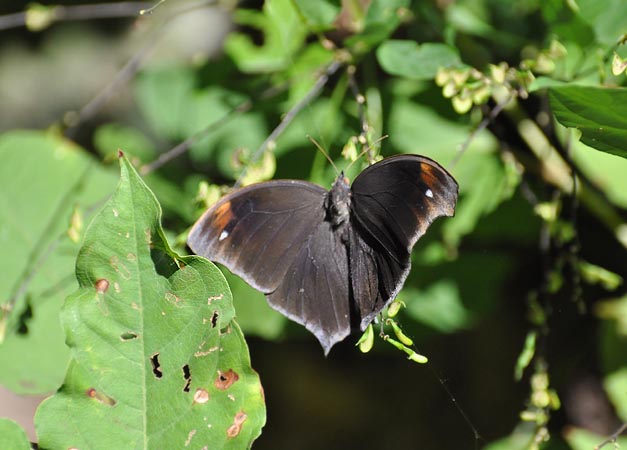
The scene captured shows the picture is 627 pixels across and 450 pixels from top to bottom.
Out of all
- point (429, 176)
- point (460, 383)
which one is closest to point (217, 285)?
point (429, 176)

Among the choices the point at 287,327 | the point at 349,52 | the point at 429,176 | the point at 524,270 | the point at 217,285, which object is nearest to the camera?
the point at 217,285

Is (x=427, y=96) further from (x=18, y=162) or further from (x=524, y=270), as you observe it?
(x=18, y=162)

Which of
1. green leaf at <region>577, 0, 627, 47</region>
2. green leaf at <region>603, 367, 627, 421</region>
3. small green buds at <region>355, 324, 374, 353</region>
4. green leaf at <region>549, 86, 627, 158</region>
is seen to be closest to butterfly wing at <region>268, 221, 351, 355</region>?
small green buds at <region>355, 324, 374, 353</region>

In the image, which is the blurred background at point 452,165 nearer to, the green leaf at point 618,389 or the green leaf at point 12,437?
the green leaf at point 618,389

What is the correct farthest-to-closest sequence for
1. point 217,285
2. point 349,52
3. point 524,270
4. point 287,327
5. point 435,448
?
point 435,448 → point 524,270 → point 287,327 → point 349,52 → point 217,285

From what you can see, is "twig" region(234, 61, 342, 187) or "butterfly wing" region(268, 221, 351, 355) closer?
"butterfly wing" region(268, 221, 351, 355)

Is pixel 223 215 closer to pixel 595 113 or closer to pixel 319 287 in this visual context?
pixel 319 287

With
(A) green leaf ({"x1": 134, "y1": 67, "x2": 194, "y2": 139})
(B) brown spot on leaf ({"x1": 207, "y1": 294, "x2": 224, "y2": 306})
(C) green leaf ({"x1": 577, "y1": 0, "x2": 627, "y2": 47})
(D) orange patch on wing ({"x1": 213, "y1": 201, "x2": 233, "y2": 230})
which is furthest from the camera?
(A) green leaf ({"x1": 134, "y1": 67, "x2": 194, "y2": 139})

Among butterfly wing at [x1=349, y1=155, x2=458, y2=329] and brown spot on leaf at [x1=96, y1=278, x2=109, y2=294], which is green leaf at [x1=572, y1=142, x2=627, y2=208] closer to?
butterfly wing at [x1=349, y1=155, x2=458, y2=329]
